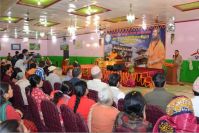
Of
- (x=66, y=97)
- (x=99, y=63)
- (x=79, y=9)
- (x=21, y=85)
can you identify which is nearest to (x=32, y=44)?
(x=99, y=63)

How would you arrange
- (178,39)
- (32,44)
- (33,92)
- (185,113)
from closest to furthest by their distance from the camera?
(185,113), (33,92), (178,39), (32,44)

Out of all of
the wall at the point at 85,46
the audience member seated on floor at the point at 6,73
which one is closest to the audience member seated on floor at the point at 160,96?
the audience member seated on floor at the point at 6,73

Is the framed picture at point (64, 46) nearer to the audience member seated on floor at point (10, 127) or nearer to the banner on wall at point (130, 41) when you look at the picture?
the banner on wall at point (130, 41)

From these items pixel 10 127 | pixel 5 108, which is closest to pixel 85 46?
pixel 5 108

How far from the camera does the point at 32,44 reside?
891 inches

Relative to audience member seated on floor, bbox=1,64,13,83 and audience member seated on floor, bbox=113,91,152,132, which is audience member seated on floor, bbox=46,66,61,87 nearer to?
audience member seated on floor, bbox=1,64,13,83

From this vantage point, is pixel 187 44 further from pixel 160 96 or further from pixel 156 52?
pixel 160 96

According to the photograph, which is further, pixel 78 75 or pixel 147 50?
pixel 147 50

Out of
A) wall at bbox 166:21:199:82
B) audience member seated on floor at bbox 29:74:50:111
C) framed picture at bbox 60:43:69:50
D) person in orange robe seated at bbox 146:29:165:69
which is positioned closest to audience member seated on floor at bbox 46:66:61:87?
audience member seated on floor at bbox 29:74:50:111

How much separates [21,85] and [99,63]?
26.0 ft

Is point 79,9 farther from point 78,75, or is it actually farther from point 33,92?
point 33,92

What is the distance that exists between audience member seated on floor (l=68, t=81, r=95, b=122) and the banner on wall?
9426mm

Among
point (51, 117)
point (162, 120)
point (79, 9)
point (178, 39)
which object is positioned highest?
point (79, 9)

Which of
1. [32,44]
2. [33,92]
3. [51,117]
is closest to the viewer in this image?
[51,117]
